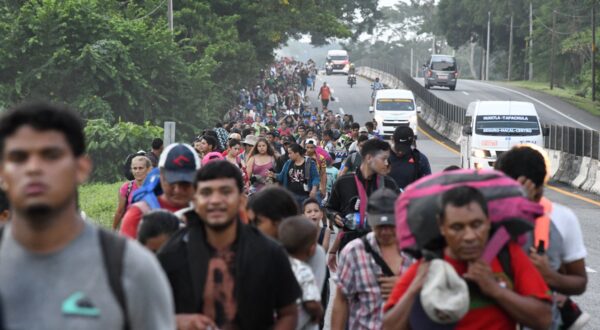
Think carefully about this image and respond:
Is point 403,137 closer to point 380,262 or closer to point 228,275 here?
point 380,262

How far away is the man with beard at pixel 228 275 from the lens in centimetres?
523

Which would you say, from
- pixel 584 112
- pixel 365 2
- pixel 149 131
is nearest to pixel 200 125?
pixel 149 131

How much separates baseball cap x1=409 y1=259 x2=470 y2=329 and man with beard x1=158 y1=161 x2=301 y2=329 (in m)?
0.76

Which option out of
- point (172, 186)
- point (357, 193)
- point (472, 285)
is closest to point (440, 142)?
point (357, 193)

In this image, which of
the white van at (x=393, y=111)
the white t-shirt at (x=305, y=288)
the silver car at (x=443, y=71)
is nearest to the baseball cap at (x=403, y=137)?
the white t-shirt at (x=305, y=288)

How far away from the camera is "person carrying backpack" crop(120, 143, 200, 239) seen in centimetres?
713

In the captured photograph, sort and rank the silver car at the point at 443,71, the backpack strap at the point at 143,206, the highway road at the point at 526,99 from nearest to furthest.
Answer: the backpack strap at the point at 143,206
the highway road at the point at 526,99
the silver car at the point at 443,71

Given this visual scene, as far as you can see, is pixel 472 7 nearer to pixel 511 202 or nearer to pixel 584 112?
pixel 584 112

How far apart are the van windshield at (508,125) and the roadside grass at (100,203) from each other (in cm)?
1002

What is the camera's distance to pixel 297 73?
75.7 meters

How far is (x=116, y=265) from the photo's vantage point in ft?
11.6

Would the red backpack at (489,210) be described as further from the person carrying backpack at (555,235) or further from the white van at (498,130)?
the white van at (498,130)

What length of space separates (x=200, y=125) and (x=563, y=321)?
3574 centimetres

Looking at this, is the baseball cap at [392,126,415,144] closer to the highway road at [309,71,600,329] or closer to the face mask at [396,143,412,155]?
the face mask at [396,143,412,155]
